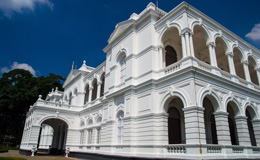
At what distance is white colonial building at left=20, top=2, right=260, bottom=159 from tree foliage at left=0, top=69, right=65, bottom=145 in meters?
21.1

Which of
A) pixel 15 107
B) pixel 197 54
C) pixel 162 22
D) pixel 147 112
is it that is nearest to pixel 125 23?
pixel 162 22

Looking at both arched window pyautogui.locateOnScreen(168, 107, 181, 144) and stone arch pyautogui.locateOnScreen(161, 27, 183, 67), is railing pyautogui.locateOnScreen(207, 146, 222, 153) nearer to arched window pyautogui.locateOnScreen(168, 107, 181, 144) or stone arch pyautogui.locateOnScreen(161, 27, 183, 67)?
arched window pyautogui.locateOnScreen(168, 107, 181, 144)

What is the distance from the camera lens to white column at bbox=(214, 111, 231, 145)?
1091 centimetres

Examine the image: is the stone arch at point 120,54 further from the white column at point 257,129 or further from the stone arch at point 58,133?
the stone arch at point 58,133

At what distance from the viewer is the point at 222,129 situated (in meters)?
11.2

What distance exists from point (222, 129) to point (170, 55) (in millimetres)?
7573

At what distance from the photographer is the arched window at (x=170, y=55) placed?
16.1m

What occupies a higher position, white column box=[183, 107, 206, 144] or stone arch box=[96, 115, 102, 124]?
stone arch box=[96, 115, 102, 124]

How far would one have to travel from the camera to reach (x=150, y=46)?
14.9 meters

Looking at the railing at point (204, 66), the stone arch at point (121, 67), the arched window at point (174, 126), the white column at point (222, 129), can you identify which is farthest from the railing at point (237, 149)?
the stone arch at point (121, 67)

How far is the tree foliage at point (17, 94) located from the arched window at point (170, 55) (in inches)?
1158

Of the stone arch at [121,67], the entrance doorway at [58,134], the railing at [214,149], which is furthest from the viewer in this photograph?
the entrance doorway at [58,134]

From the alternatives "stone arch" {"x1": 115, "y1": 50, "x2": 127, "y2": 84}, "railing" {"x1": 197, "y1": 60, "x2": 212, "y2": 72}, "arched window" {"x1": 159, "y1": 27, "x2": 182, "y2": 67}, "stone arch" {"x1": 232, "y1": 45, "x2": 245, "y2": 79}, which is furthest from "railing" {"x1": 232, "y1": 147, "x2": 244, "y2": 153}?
"stone arch" {"x1": 115, "y1": 50, "x2": 127, "y2": 84}

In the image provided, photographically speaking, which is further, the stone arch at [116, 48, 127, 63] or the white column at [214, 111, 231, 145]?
the stone arch at [116, 48, 127, 63]
